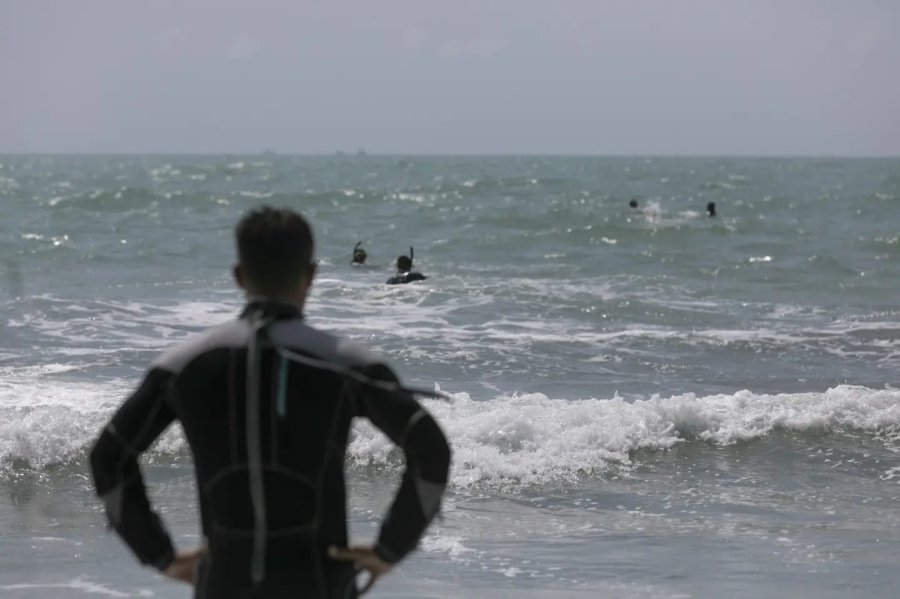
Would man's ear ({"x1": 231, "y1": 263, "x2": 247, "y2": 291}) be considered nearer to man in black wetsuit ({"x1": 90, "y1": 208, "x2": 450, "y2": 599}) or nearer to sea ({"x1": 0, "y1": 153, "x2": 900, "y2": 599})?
man in black wetsuit ({"x1": 90, "y1": 208, "x2": 450, "y2": 599})

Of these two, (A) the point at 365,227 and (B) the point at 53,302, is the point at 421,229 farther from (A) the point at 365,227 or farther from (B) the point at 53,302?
(B) the point at 53,302

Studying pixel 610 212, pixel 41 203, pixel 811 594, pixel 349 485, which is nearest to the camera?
pixel 811 594

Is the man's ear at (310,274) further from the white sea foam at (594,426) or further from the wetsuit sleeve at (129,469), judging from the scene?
the white sea foam at (594,426)

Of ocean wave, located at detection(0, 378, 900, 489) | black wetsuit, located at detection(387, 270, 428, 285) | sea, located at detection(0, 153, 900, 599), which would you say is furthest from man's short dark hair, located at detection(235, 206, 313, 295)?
black wetsuit, located at detection(387, 270, 428, 285)

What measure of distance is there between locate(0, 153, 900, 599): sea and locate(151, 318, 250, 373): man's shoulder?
11.3 ft

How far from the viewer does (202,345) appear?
2398mm

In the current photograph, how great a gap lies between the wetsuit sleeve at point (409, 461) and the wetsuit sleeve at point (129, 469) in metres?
0.40

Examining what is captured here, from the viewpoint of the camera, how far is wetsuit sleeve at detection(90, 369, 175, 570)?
8.00ft

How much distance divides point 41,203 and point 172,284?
879 inches

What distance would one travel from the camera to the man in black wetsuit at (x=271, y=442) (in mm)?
2367

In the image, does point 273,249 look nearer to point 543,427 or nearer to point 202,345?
point 202,345

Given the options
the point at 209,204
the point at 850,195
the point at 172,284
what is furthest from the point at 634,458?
the point at 850,195

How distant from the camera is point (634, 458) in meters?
9.13

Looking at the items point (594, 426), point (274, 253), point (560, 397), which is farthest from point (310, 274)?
point (560, 397)
